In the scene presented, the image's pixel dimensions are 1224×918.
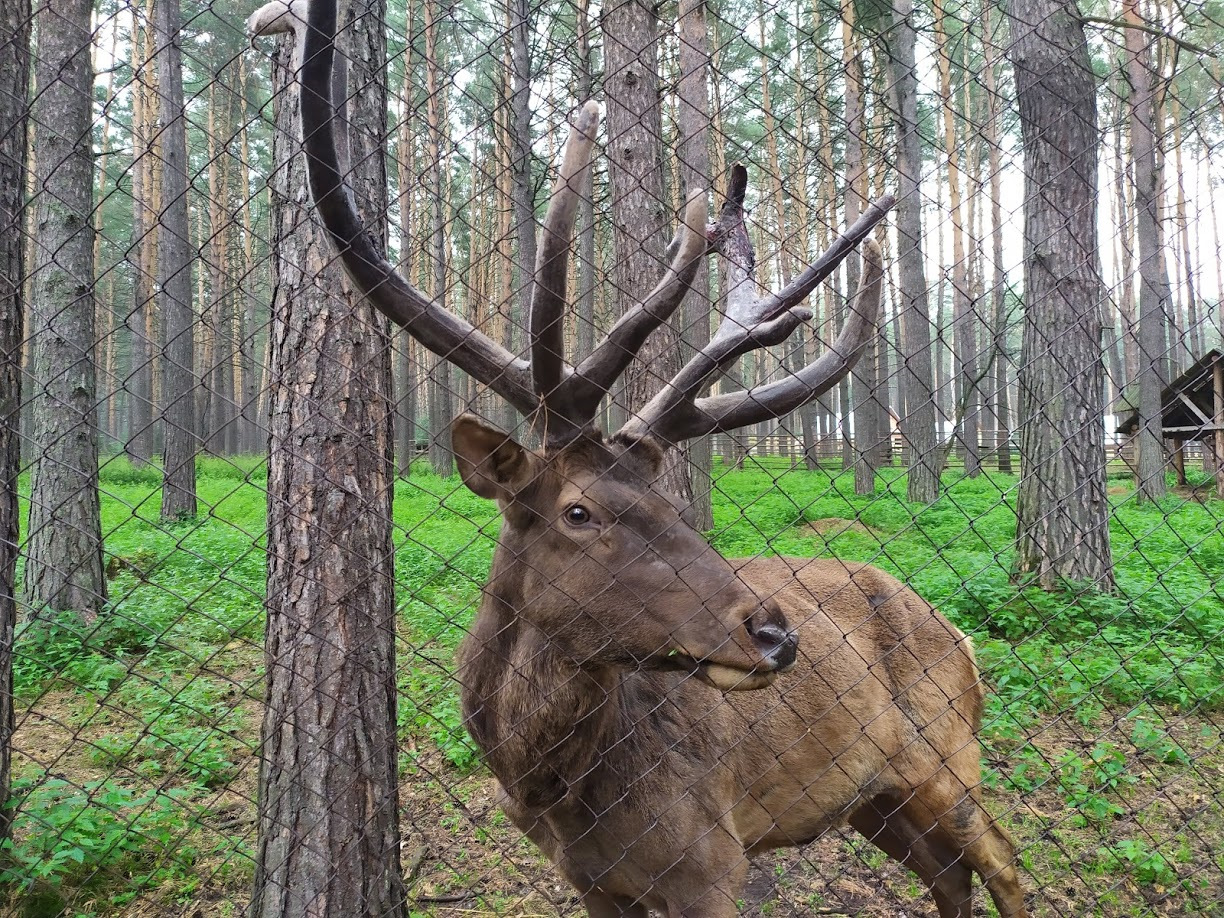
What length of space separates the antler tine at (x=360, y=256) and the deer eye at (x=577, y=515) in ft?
1.36

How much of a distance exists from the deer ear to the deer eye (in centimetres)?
20

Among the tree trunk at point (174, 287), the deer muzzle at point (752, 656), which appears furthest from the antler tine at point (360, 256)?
the tree trunk at point (174, 287)

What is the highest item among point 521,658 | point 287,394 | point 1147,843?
point 287,394

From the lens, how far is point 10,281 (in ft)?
10.3

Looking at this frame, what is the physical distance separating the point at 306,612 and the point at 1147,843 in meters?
4.33

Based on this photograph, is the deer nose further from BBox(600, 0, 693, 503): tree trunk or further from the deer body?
BBox(600, 0, 693, 503): tree trunk

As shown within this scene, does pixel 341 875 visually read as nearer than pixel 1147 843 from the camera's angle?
Yes

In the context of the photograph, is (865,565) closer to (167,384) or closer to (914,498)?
(914,498)

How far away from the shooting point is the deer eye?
120 inches

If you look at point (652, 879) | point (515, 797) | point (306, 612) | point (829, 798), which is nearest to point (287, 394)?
point (306, 612)

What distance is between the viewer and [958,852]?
4.05m

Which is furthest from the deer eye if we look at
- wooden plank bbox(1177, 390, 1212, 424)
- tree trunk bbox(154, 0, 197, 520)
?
tree trunk bbox(154, 0, 197, 520)

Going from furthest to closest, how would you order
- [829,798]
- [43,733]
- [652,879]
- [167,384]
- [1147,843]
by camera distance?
1. [167,384]
2. [43,733]
3. [1147,843]
4. [829,798]
5. [652,879]

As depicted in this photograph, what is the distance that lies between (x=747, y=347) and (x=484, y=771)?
11.0ft
